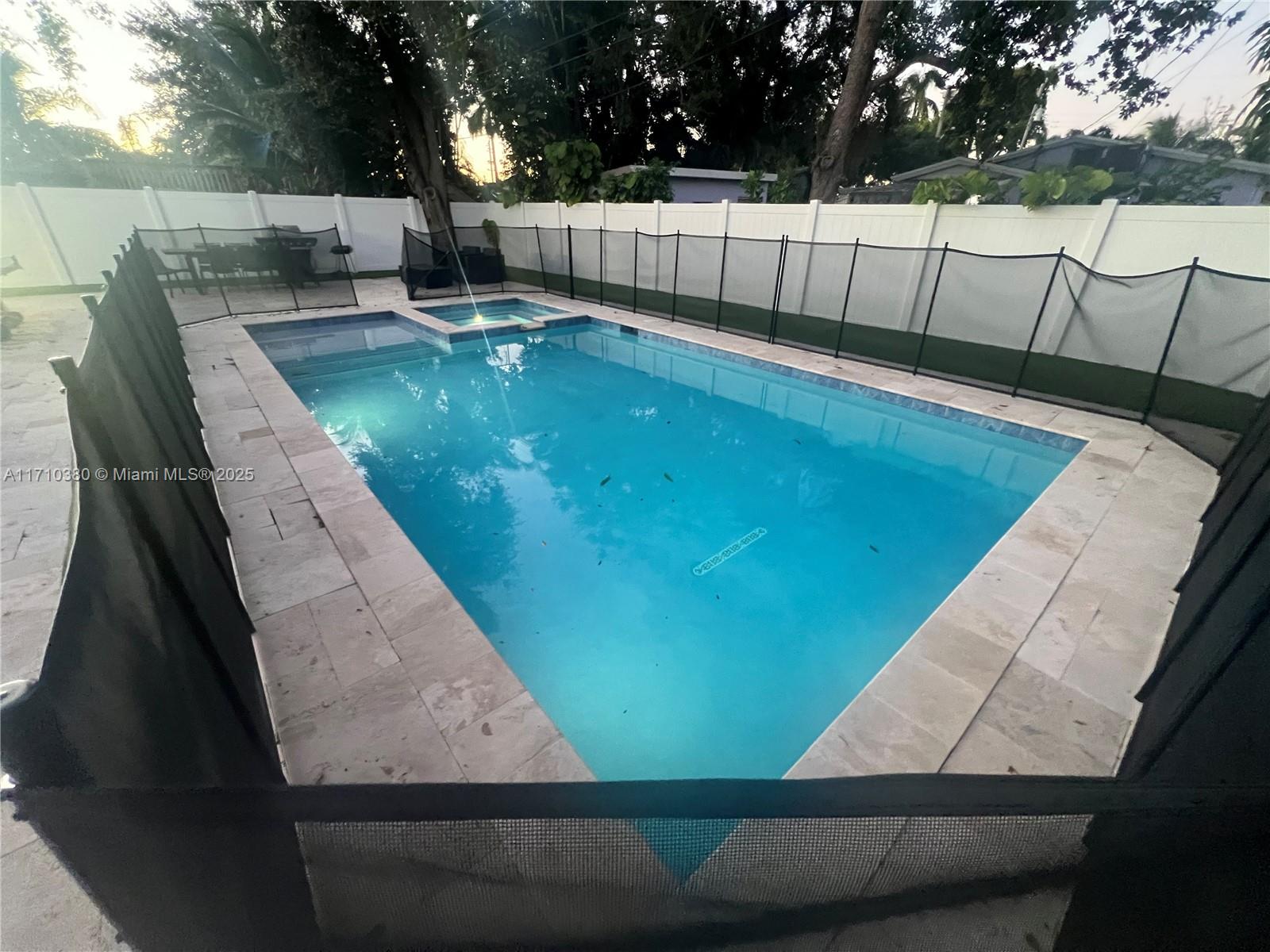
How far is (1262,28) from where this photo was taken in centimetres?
731

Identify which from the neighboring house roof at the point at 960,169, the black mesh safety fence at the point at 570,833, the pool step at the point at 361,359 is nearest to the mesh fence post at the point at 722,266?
the pool step at the point at 361,359

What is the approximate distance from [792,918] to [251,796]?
50.3 inches

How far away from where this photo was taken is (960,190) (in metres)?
8.20

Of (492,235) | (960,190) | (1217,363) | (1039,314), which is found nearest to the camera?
(1217,363)

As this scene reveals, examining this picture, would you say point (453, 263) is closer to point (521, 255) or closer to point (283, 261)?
point (521, 255)

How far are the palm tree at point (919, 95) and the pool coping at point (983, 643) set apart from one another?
66.0 feet

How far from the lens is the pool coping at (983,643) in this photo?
227 centimetres

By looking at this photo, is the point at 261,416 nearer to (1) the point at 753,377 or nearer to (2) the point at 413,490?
(2) the point at 413,490

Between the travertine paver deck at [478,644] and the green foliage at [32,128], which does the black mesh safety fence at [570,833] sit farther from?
the green foliage at [32,128]

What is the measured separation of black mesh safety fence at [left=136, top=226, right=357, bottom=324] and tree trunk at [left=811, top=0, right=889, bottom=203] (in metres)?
10.9

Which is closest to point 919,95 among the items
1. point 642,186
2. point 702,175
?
point 702,175

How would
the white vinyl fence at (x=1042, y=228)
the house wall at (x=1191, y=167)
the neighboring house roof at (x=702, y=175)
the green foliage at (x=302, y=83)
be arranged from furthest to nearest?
the neighboring house roof at (x=702, y=175), the green foliage at (x=302, y=83), the house wall at (x=1191, y=167), the white vinyl fence at (x=1042, y=228)

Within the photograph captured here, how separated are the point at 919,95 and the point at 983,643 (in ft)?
93.5

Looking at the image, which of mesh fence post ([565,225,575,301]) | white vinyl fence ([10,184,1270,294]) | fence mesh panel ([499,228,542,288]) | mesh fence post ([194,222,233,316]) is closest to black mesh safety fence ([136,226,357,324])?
mesh fence post ([194,222,233,316])
